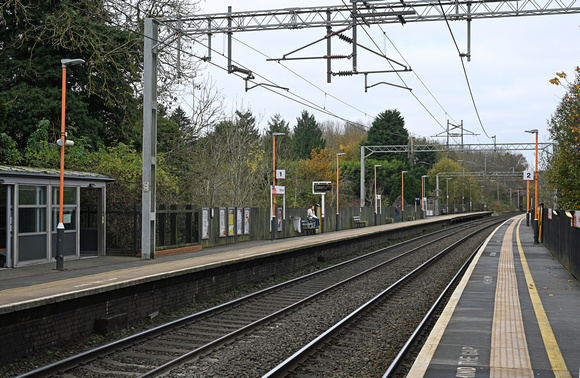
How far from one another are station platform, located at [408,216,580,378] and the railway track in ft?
7.43

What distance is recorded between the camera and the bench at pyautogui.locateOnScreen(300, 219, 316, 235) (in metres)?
33.4

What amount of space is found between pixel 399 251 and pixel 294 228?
6.02 meters

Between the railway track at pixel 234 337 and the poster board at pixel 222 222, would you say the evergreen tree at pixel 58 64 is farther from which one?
the railway track at pixel 234 337

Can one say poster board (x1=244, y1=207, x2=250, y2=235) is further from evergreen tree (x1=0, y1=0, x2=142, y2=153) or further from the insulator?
the insulator

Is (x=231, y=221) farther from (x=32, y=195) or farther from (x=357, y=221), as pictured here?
(x=357, y=221)

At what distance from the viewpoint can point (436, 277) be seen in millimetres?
19062

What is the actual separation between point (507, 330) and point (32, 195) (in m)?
11.8

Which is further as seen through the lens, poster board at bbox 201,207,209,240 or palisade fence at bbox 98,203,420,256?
poster board at bbox 201,207,209,240

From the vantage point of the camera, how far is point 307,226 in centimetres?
3362

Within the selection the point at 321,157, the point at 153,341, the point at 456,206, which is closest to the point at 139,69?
the point at 153,341

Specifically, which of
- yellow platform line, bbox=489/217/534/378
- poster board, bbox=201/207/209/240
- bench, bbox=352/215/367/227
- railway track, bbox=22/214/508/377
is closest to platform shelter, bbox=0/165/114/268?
poster board, bbox=201/207/209/240

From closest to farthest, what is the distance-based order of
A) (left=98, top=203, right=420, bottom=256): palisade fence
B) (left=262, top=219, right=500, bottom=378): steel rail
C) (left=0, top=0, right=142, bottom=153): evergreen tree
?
(left=262, top=219, right=500, bottom=378): steel rail → (left=98, top=203, right=420, bottom=256): palisade fence → (left=0, top=0, right=142, bottom=153): evergreen tree

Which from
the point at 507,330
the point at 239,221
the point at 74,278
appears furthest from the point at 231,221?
the point at 507,330

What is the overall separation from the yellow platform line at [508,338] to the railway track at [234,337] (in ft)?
9.66
